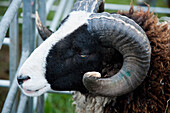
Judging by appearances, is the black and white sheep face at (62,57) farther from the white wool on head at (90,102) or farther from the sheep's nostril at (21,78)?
the white wool on head at (90,102)

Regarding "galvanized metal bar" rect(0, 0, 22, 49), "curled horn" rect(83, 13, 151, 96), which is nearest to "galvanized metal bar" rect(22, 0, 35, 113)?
"galvanized metal bar" rect(0, 0, 22, 49)

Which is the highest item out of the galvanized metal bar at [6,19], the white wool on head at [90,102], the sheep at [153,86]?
the galvanized metal bar at [6,19]

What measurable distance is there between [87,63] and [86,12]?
455mm

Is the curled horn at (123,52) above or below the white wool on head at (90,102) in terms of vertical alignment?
above

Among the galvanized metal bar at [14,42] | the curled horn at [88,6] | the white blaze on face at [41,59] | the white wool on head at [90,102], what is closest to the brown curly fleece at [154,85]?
the white wool on head at [90,102]

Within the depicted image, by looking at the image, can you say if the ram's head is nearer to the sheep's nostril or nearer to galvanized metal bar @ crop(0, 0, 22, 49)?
the sheep's nostril

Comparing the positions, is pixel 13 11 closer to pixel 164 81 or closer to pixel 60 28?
pixel 60 28

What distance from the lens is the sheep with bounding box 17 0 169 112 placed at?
82.4 inches

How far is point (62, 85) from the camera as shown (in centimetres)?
242

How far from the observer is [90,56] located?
91.2 inches

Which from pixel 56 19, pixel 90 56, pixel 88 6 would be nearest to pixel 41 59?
pixel 90 56

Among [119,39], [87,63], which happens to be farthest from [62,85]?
[119,39]

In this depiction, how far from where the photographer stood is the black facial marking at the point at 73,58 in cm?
A: 226

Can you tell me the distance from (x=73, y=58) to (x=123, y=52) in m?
0.44
